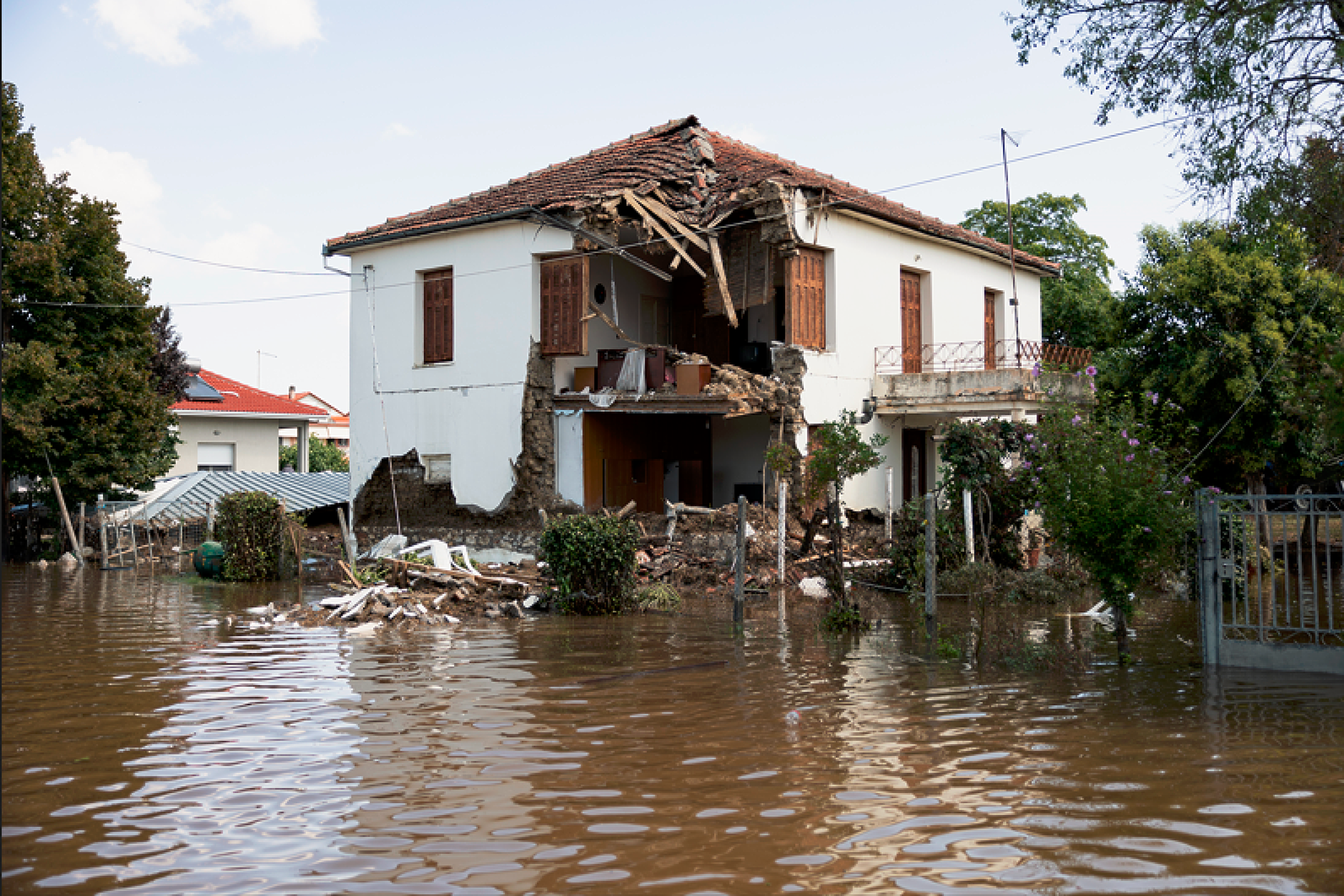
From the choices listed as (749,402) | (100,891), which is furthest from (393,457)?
(100,891)

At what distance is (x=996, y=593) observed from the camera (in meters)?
15.3

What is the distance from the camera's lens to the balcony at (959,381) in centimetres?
2203

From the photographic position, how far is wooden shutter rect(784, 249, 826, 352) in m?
21.8

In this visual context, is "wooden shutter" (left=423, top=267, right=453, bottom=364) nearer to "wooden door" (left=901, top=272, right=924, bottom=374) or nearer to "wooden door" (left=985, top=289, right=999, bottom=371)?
"wooden door" (left=901, top=272, right=924, bottom=374)

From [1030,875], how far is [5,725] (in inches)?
302

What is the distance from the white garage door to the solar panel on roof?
192 centimetres

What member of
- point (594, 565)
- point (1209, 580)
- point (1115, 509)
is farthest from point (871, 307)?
point (1209, 580)

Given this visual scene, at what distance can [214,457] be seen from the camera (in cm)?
3694

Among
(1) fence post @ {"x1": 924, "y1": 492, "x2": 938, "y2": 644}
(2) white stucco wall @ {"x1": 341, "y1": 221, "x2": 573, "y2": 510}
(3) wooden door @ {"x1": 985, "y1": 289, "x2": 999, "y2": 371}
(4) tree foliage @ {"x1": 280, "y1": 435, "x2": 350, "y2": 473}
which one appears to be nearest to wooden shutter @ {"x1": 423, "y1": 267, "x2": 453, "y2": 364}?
(2) white stucco wall @ {"x1": 341, "y1": 221, "x2": 573, "y2": 510}

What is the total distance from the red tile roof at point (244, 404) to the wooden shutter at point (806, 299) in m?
22.7

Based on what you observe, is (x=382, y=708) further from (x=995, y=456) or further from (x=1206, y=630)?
(x=995, y=456)

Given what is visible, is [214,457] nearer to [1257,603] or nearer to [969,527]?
[969,527]

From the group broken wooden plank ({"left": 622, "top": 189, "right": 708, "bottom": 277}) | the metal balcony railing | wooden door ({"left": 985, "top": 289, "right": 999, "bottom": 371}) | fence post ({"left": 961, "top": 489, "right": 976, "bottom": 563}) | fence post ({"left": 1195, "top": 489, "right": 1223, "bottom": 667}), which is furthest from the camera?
wooden door ({"left": 985, "top": 289, "right": 999, "bottom": 371})

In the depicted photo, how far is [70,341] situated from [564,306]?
46.7 feet
